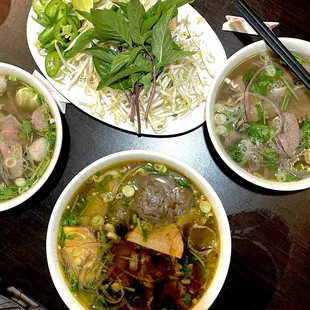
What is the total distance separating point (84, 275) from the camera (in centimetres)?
210

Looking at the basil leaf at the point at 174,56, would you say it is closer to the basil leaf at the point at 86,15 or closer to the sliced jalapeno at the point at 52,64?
the basil leaf at the point at 86,15

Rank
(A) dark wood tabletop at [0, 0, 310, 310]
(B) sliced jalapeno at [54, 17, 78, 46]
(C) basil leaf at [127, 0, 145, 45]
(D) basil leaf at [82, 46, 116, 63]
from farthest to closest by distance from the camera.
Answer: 1. (A) dark wood tabletop at [0, 0, 310, 310]
2. (B) sliced jalapeno at [54, 17, 78, 46]
3. (D) basil leaf at [82, 46, 116, 63]
4. (C) basil leaf at [127, 0, 145, 45]

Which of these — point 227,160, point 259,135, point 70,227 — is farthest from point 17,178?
point 259,135

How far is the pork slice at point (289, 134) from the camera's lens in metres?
2.12

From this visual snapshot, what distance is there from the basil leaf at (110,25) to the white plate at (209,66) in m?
0.31

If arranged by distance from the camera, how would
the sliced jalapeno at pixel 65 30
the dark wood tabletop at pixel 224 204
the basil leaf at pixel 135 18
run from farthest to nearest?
the dark wood tabletop at pixel 224 204 < the sliced jalapeno at pixel 65 30 < the basil leaf at pixel 135 18

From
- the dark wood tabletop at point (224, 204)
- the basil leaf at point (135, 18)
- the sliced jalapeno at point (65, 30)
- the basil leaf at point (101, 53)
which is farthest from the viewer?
the dark wood tabletop at point (224, 204)

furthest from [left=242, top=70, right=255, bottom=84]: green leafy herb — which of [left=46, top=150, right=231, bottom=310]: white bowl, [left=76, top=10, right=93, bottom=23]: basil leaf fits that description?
[left=76, top=10, right=93, bottom=23]: basil leaf

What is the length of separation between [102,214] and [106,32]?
0.74m

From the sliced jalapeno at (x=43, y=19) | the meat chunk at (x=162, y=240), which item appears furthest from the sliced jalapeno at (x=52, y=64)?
the meat chunk at (x=162, y=240)

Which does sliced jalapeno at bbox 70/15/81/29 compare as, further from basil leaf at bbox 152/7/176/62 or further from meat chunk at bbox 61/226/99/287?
meat chunk at bbox 61/226/99/287

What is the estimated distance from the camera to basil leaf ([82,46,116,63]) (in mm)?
2041

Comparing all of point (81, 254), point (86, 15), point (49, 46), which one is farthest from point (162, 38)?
point (81, 254)

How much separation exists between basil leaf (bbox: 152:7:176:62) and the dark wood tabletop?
407mm
